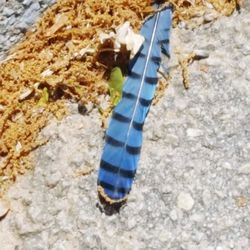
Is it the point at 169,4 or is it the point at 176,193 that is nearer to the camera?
the point at 176,193

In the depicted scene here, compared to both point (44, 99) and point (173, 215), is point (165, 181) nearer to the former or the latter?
point (173, 215)

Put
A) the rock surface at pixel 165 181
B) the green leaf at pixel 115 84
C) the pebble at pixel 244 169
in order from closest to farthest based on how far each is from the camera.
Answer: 1. the rock surface at pixel 165 181
2. the pebble at pixel 244 169
3. the green leaf at pixel 115 84

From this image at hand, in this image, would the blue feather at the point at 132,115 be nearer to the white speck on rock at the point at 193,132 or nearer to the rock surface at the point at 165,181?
the rock surface at the point at 165,181

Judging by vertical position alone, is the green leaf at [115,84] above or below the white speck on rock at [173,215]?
above

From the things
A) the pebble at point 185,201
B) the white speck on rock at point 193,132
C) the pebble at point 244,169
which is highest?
the white speck on rock at point 193,132

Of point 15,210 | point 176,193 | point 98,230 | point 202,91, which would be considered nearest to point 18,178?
point 15,210

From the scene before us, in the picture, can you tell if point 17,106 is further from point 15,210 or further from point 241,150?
point 241,150

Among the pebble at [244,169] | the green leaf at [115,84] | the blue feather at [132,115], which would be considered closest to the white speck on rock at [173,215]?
the blue feather at [132,115]

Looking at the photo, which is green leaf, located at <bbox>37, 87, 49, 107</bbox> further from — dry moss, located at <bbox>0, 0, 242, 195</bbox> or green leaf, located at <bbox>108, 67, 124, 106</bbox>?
green leaf, located at <bbox>108, 67, 124, 106</bbox>
